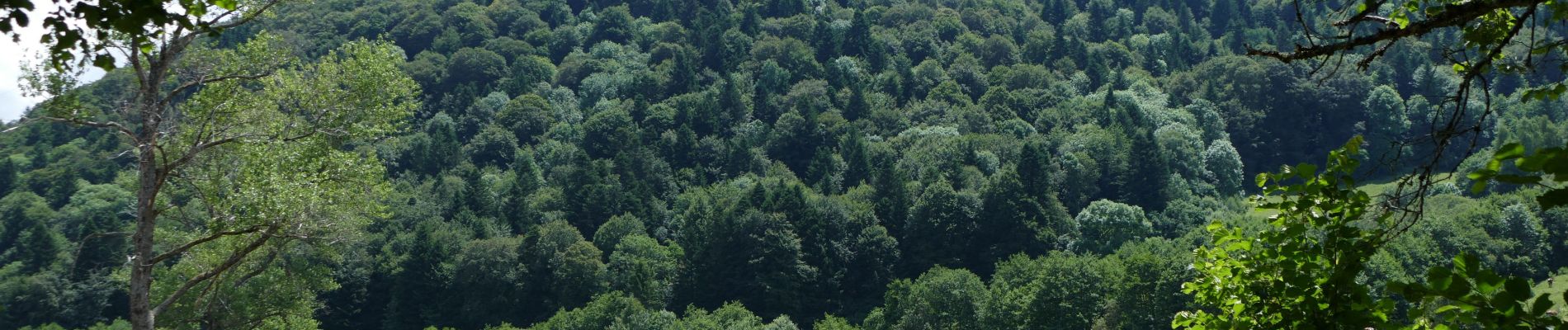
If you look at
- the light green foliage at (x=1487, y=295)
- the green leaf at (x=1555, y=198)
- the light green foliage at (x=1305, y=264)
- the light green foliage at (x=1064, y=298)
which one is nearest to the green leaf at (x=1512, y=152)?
the green leaf at (x=1555, y=198)

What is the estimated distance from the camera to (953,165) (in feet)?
323

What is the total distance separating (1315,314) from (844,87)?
119 meters

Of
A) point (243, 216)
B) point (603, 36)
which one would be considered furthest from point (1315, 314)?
point (603, 36)

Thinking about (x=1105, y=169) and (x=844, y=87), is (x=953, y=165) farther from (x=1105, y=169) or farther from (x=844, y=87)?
(x=844, y=87)

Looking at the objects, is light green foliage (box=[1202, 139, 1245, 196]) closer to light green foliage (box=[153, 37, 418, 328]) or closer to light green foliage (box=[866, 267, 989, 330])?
light green foliage (box=[866, 267, 989, 330])

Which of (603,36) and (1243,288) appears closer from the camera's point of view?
(1243,288)

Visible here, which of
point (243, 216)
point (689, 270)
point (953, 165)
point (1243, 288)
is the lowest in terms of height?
point (689, 270)

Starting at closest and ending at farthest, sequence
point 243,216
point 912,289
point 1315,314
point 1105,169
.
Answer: point 1315,314 → point 243,216 → point 912,289 → point 1105,169

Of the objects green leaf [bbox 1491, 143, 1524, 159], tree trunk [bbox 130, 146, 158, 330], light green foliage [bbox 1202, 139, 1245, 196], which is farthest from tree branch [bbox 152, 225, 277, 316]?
light green foliage [bbox 1202, 139, 1245, 196]

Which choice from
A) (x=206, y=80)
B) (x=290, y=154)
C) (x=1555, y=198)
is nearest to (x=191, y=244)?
(x=206, y=80)

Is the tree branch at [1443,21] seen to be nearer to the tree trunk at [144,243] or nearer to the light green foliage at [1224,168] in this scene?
the tree trunk at [144,243]

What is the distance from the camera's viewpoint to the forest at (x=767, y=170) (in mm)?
14383

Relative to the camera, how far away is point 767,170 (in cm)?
10925

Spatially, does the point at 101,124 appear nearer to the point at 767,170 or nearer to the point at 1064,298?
the point at 1064,298
